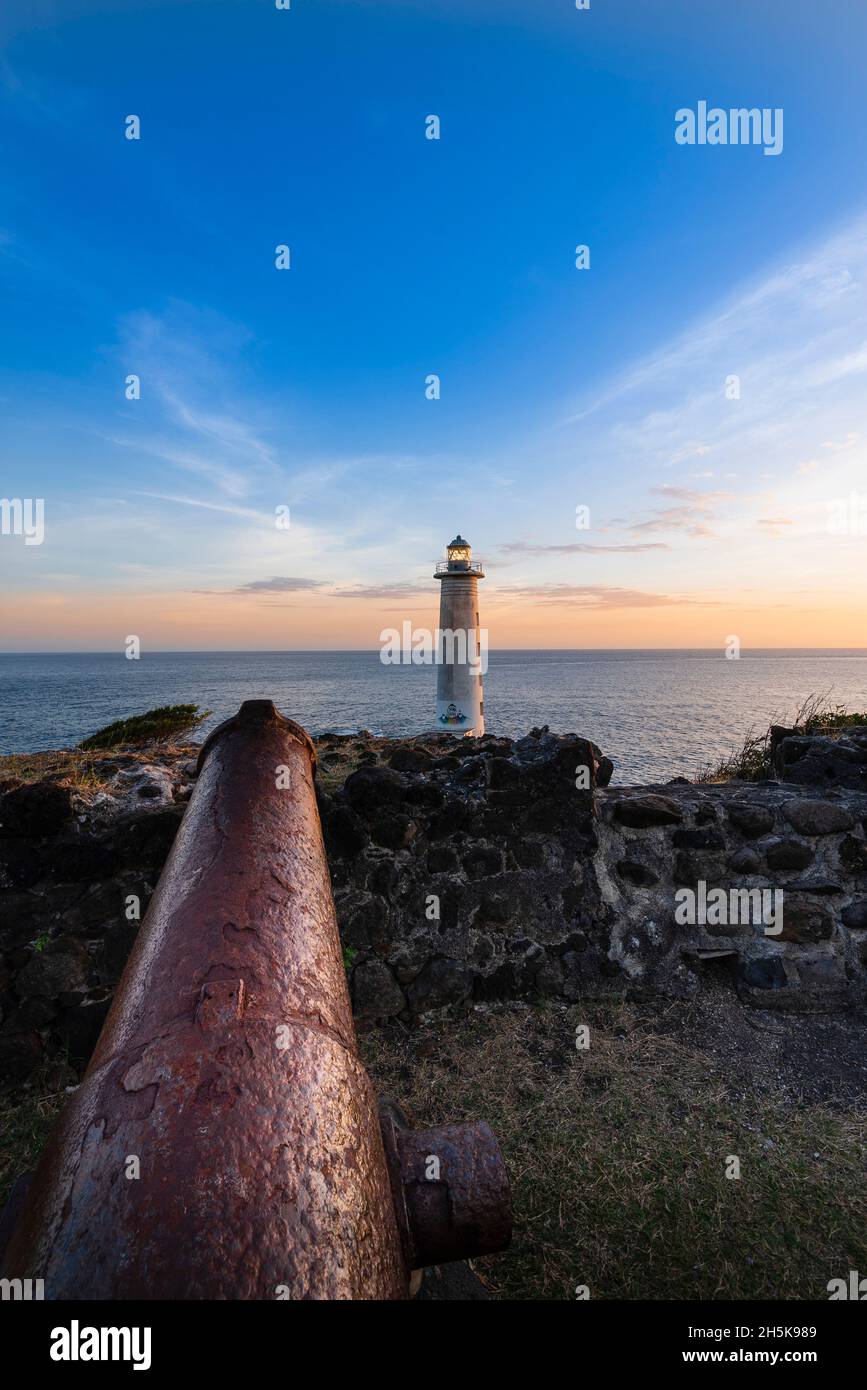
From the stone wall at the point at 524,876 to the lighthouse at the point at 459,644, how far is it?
21.4 meters

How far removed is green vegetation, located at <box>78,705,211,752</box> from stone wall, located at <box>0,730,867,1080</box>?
17.9m

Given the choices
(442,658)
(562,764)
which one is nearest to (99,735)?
(442,658)

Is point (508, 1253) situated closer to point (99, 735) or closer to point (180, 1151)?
point (180, 1151)

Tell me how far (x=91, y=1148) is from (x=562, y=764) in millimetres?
3533

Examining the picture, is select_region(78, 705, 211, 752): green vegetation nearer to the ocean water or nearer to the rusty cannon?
the ocean water

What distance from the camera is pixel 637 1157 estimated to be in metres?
3.02

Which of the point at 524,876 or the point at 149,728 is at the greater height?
the point at 524,876

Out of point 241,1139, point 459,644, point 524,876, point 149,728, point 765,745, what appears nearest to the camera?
point 241,1139

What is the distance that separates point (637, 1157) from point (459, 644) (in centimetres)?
2418

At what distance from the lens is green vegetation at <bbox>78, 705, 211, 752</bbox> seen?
21266mm

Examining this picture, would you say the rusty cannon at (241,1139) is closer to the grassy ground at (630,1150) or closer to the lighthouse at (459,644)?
the grassy ground at (630,1150)

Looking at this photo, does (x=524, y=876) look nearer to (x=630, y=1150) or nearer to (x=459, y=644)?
(x=630, y=1150)

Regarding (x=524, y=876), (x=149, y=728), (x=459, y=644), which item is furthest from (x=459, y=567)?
(x=524, y=876)

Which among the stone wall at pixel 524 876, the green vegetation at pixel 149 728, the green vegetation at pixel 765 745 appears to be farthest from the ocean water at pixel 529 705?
the stone wall at pixel 524 876
